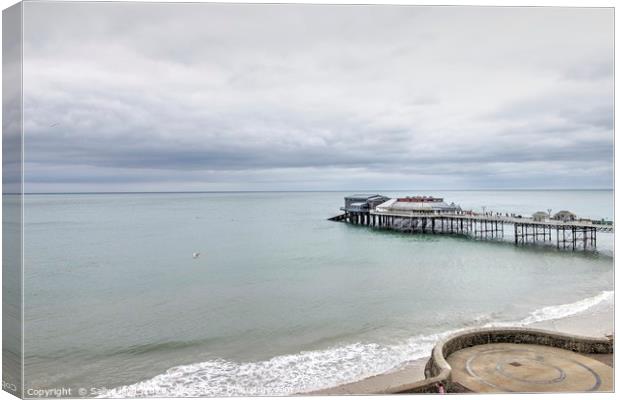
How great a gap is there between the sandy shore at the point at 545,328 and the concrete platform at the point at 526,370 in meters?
1.29

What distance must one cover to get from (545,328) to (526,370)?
4774mm

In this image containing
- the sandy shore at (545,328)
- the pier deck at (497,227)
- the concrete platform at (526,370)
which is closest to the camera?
the concrete platform at (526,370)

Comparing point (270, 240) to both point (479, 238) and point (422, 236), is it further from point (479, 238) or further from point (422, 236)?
point (479, 238)

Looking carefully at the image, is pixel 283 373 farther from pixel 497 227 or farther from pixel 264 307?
Answer: pixel 497 227

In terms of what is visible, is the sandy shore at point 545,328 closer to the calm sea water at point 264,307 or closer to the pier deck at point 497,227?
the calm sea water at point 264,307

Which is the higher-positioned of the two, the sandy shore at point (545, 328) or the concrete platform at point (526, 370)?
the concrete platform at point (526, 370)

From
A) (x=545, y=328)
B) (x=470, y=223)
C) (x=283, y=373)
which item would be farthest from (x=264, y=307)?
(x=470, y=223)

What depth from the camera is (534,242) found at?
2591 cm

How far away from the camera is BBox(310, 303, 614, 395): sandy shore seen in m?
7.93

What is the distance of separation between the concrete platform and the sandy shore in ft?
4.24

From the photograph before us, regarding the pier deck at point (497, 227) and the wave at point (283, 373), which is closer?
the wave at point (283, 373)

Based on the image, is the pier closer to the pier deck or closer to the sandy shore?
the pier deck

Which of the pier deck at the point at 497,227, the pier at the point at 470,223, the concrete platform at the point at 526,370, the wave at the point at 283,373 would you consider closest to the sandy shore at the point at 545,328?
the wave at the point at 283,373

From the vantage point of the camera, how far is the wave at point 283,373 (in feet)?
26.3
